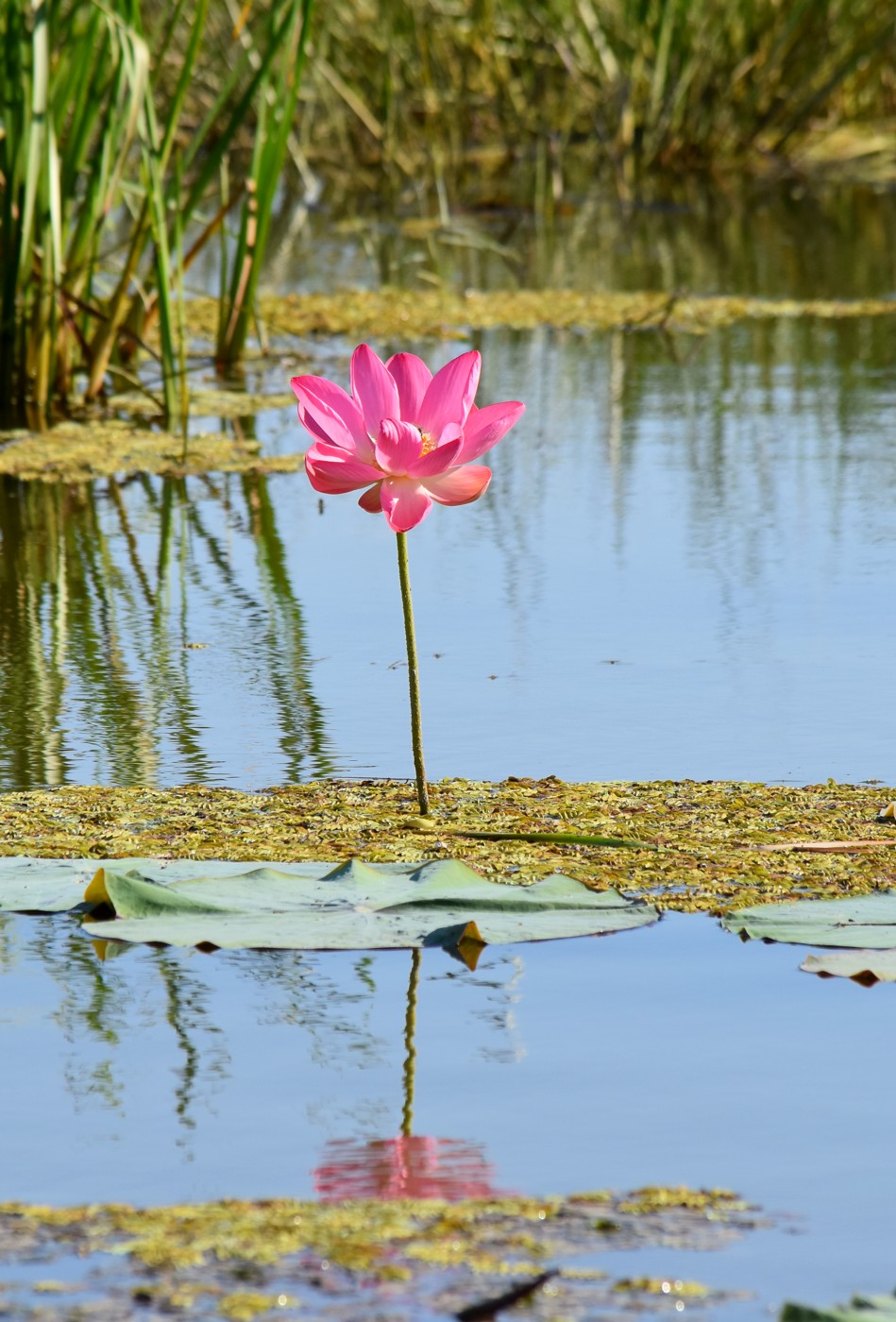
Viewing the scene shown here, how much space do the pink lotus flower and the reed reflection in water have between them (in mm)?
373

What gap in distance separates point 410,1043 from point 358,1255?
36 centimetres

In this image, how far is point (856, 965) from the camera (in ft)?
5.65

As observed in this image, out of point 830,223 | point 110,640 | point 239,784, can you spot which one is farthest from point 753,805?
point 830,223

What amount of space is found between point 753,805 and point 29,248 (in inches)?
101

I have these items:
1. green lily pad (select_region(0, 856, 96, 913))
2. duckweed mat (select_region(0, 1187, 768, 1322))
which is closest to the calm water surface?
→ green lily pad (select_region(0, 856, 96, 913))

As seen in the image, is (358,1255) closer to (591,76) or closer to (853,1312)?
(853,1312)

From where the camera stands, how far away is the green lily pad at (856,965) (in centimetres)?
171

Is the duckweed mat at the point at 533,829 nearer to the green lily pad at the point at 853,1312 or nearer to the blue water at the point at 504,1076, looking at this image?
the blue water at the point at 504,1076

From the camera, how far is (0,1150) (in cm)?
142

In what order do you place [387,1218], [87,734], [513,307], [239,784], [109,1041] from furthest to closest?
[513,307] → [87,734] → [239,784] → [109,1041] → [387,1218]

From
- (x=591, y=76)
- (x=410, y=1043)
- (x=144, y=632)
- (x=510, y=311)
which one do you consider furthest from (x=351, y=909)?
(x=591, y=76)

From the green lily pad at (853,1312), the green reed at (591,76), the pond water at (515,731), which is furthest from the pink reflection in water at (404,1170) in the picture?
the green reed at (591,76)

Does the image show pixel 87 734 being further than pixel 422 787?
Yes

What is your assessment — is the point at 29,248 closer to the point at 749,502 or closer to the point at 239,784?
the point at 749,502
